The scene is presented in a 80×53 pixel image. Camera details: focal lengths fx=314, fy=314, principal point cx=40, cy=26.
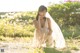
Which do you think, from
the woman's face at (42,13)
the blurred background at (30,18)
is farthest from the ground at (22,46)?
the woman's face at (42,13)

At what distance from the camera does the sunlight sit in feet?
11.4

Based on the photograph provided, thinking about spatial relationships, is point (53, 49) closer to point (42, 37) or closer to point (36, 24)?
point (42, 37)

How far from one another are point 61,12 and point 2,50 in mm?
779

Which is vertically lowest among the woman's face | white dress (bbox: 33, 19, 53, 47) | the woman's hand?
white dress (bbox: 33, 19, 53, 47)

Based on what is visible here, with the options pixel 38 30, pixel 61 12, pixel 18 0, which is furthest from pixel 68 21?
pixel 18 0

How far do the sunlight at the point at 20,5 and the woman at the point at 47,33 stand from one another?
0.08 metres

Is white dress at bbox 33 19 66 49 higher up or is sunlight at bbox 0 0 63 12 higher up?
sunlight at bbox 0 0 63 12

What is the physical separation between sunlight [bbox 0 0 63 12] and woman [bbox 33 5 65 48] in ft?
0.26

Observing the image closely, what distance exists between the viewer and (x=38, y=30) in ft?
11.3

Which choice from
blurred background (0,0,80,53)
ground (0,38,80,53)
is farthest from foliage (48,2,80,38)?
ground (0,38,80,53)

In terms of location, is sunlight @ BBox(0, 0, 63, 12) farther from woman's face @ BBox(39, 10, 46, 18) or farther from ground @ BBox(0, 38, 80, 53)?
ground @ BBox(0, 38, 80, 53)

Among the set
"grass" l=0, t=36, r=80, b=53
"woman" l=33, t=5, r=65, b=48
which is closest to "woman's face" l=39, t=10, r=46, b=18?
"woman" l=33, t=5, r=65, b=48

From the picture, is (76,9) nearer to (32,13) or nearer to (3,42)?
(32,13)

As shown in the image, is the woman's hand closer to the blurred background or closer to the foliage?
the blurred background
